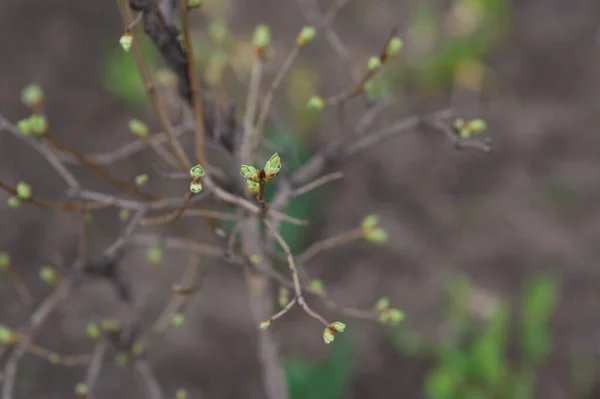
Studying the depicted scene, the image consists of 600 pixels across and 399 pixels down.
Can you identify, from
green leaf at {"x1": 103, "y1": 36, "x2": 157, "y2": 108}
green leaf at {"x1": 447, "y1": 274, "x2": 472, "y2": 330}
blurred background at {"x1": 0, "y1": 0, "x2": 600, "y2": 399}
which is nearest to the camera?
green leaf at {"x1": 447, "y1": 274, "x2": 472, "y2": 330}

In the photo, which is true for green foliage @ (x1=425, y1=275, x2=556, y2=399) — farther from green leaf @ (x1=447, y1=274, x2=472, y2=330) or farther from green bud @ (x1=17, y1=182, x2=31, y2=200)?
green bud @ (x1=17, y1=182, x2=31, y2=200)

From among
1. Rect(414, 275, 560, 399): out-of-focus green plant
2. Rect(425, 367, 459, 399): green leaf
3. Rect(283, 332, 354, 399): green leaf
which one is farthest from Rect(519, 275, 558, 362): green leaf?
Rect(283, 332, 354, 399): green leaf

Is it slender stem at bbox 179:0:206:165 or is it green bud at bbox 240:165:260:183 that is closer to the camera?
green bud at bbox 240:165:260:183

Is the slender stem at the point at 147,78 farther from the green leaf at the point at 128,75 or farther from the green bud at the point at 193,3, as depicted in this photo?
the green leaf at the point at 128,75

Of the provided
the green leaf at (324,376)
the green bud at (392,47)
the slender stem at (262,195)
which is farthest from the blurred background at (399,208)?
the slender stem at (262,195)

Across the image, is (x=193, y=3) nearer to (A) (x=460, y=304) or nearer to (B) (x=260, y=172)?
(B) (x=260, y=172)

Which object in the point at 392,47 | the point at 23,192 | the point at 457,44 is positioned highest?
the point at 457,44

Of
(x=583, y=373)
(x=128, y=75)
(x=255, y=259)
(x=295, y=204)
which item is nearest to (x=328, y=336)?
(x=255, y=259)
